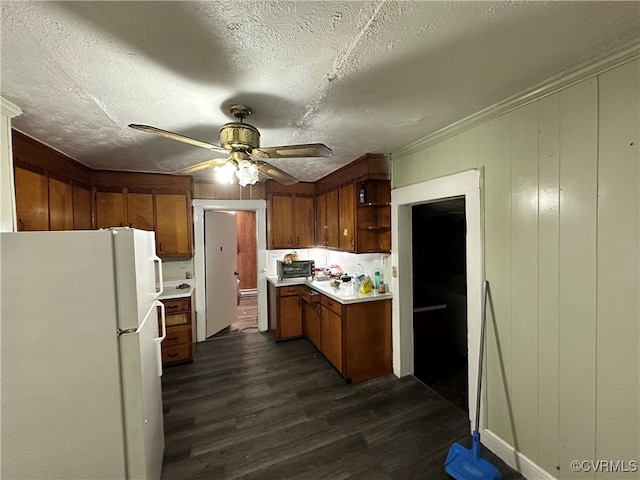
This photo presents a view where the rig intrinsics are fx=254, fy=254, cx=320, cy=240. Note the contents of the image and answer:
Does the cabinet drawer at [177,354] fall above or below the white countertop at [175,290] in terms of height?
below

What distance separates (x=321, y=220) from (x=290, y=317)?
5.10 feet

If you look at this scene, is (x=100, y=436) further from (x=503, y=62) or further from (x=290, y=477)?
(x=503, y=62)

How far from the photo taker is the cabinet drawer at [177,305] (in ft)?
10.3

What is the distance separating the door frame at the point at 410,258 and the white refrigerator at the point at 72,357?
87.9 inches

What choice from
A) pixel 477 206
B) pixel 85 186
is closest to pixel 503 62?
pixel 477 206

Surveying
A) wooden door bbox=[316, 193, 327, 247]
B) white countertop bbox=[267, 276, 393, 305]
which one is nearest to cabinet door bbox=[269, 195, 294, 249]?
wooden door bbox=[316, 193, 327, 247]

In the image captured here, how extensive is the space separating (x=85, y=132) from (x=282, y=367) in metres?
2.99

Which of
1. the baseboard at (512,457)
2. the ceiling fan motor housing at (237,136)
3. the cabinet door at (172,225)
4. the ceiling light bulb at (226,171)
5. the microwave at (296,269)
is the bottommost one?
the baseboard at (512,457)

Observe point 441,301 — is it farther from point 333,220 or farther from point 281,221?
point 281,221

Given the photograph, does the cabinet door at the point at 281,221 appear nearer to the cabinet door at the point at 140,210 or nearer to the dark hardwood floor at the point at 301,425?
the cabinet door at the point at 140,210

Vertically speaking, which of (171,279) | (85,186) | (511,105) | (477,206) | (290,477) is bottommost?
(290,477)

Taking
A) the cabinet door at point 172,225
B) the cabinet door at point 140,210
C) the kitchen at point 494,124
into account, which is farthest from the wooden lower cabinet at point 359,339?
the cabinet door at point 140,210

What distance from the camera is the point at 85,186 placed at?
9.88 ft

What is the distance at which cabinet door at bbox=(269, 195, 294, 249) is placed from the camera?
4.02 m
